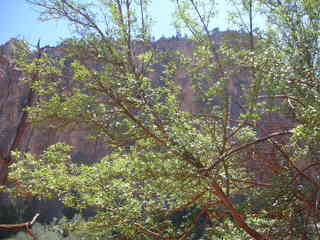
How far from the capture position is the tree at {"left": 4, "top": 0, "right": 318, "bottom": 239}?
249 centimetres

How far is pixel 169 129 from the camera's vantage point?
2.53 meters

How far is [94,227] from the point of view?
3.12 meters

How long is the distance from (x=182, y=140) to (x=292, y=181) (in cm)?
94

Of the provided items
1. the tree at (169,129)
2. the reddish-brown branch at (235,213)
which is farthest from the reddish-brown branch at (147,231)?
the reddish-brown branch at (235,213)

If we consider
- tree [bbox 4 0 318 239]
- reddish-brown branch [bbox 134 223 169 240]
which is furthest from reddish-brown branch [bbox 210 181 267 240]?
reddish-brown branch [bbox 134 223 169 240]

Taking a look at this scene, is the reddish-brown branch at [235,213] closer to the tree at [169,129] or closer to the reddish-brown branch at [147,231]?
the tree at [169,129]

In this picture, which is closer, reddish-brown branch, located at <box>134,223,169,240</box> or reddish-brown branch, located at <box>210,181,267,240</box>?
reddish-brown branch, located at <box>210,181,267,240</box>

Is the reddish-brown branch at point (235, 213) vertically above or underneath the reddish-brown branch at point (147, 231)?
above

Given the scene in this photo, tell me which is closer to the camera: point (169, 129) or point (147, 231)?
point (169, 129)

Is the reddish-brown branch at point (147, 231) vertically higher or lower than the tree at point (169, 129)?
lower

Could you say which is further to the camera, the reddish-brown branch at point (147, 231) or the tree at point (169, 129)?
the reddish-brown branch at point (147, 231)

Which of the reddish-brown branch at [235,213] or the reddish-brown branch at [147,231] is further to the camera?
the reddish-brown branch at [147,231]

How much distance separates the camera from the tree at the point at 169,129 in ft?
8.16

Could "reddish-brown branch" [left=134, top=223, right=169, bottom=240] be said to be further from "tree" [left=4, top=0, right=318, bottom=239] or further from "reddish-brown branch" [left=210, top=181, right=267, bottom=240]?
"reddish-brown branch" [left=210, top=181, right=267, bottom=240]
